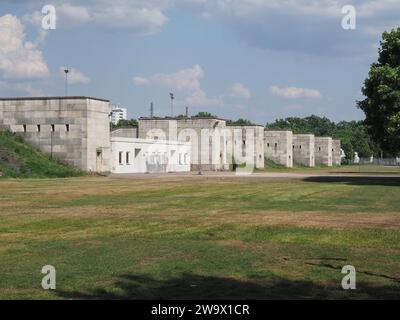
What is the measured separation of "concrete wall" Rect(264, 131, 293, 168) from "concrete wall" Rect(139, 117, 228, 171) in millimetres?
28888

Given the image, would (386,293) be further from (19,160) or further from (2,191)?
(19,160)

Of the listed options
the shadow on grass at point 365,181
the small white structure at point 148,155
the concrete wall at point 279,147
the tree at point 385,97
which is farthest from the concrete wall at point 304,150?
the tree at point 385,97

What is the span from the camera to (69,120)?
180 feet

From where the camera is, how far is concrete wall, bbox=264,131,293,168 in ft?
368

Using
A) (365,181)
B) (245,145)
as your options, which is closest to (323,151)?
(245,145)

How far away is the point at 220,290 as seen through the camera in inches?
369

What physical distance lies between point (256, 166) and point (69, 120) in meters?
45.4

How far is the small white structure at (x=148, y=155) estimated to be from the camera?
65.4 meters

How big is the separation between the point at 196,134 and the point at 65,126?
103ft

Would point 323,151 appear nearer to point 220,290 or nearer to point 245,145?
point 245,145

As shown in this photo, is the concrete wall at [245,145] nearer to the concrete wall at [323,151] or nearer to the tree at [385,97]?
the concrete wall at [323,151]

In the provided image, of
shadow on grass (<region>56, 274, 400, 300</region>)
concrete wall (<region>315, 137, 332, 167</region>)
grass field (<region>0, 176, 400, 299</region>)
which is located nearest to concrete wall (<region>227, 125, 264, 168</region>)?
concrete wall (<region>315, 137, 332, 167</region>)

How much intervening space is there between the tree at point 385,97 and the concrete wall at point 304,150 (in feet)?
268
